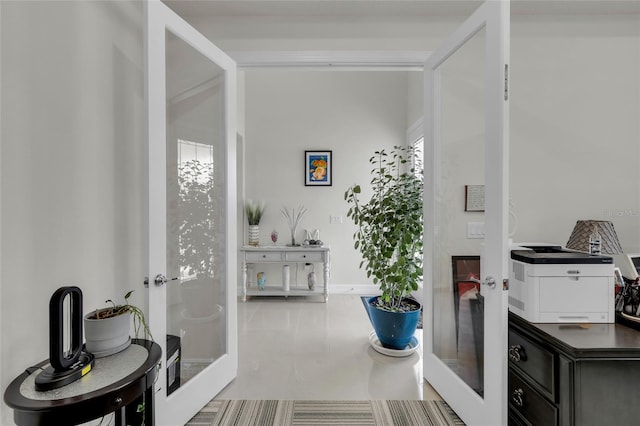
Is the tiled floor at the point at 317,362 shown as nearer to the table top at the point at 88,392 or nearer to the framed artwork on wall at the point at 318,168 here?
the table top at the point at 88,392

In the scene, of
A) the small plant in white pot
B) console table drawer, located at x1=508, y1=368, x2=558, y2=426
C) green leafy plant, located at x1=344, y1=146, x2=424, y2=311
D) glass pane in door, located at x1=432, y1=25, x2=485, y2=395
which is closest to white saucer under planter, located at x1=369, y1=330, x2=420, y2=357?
green leafy plant, located at x1=344, y1=146, x2=424, y2=311

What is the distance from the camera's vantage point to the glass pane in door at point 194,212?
1.83 metres

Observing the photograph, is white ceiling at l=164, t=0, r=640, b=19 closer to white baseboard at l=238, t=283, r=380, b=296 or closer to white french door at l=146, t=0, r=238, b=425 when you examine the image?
white french door at l=146, t=0, r=238, b=425

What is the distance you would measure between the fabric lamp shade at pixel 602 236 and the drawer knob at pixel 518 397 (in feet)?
3.03

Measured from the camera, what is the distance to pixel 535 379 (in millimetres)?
1467

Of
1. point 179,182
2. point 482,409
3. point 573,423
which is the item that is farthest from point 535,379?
point 179,182

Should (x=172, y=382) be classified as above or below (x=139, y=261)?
below

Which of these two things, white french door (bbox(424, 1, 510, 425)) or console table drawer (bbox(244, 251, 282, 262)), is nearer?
white french door (bbox(424, 1, 510, 425))

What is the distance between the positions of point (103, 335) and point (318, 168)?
3662mm

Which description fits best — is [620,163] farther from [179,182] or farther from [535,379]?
[179,182]

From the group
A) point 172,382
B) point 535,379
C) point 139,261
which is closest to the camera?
point 535,379

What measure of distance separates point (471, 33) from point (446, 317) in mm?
1738

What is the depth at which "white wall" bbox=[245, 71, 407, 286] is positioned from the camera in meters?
4.64

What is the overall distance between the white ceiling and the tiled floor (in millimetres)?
2654
